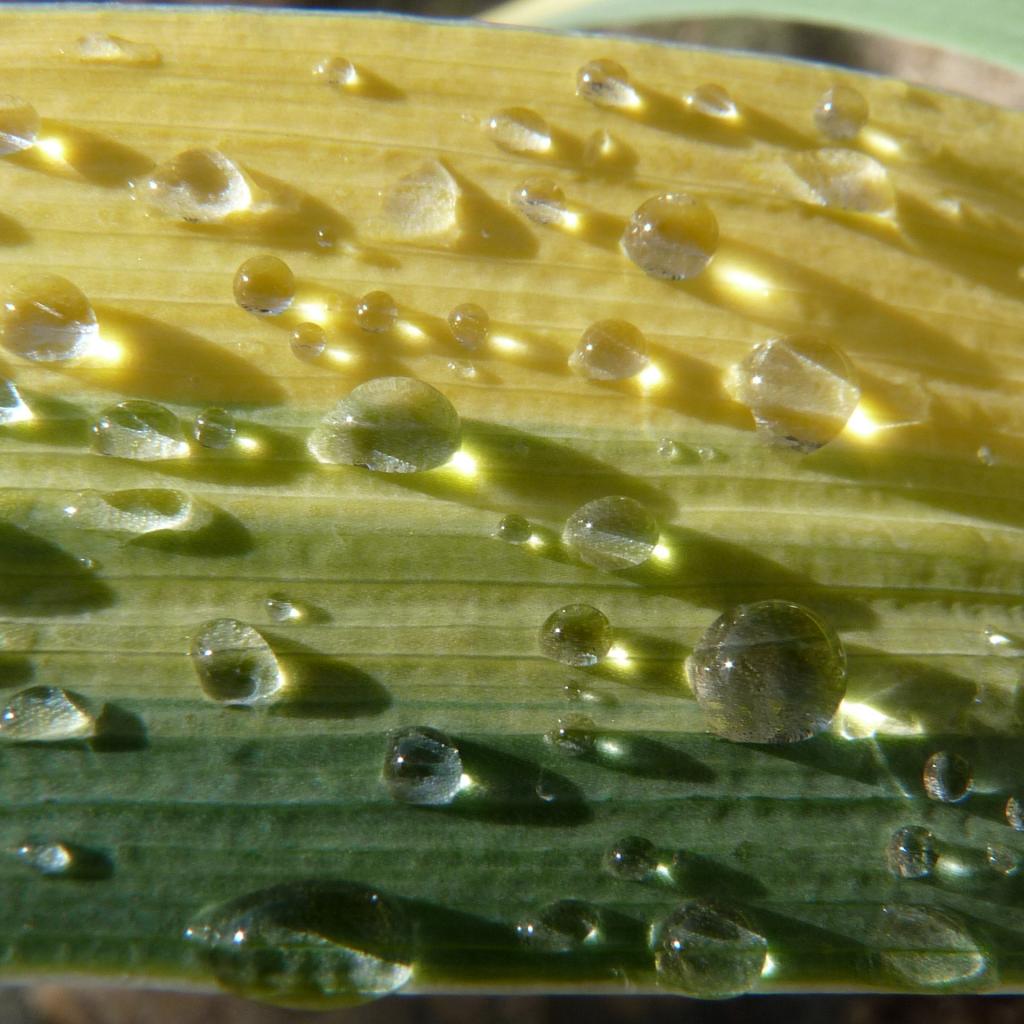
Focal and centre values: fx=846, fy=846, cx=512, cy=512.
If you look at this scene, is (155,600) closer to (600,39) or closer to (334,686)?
(334,686)

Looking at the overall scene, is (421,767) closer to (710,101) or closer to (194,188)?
(194,188)

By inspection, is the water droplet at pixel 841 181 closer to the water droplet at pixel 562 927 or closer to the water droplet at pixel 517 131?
the water droplet at pixel 517 131

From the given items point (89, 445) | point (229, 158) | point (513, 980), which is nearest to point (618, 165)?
point (229, 158)

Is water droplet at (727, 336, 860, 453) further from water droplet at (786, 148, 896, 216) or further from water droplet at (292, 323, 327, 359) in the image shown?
water droplet at (292, 323, 327, 359)

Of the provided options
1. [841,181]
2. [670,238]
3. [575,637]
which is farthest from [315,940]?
[841,181]

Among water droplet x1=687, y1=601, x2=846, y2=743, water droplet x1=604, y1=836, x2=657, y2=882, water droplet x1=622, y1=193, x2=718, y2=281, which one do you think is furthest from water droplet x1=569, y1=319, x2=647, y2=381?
water droplet x1=604, y1=836, x2=657, y2=882

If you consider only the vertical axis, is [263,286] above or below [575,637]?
above
